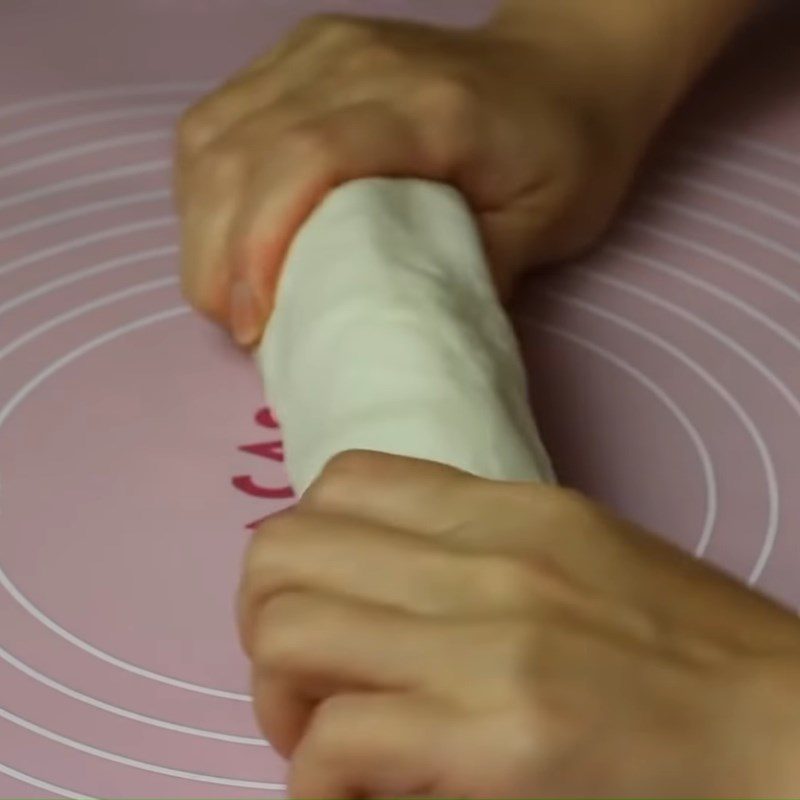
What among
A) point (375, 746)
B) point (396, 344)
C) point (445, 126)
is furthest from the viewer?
point (445, 126)

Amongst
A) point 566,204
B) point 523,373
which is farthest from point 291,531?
point 566,204

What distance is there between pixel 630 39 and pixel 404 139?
0.17 m

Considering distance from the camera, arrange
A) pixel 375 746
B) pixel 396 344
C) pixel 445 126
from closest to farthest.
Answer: pixel 375 746, pixel 396 344, pixel 445 126

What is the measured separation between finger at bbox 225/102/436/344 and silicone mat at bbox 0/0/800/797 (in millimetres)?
52

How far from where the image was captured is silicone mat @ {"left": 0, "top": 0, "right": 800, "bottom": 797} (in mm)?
521

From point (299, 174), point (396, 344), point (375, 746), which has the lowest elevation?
point (375, 746)

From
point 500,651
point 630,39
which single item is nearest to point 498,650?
point 500,651

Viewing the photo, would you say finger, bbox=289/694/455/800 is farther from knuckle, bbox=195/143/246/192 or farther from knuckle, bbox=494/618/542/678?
knuckle, bbox=195/143/246/192

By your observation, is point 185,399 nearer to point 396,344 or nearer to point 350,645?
point 396,344

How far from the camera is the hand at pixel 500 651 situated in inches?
15.9

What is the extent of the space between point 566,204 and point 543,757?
1.17 ft

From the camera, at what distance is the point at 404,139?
2.15 feet

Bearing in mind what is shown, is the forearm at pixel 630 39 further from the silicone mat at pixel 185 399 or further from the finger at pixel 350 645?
the finger at pixel 350 645

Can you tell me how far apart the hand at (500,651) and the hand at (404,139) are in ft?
0.69
